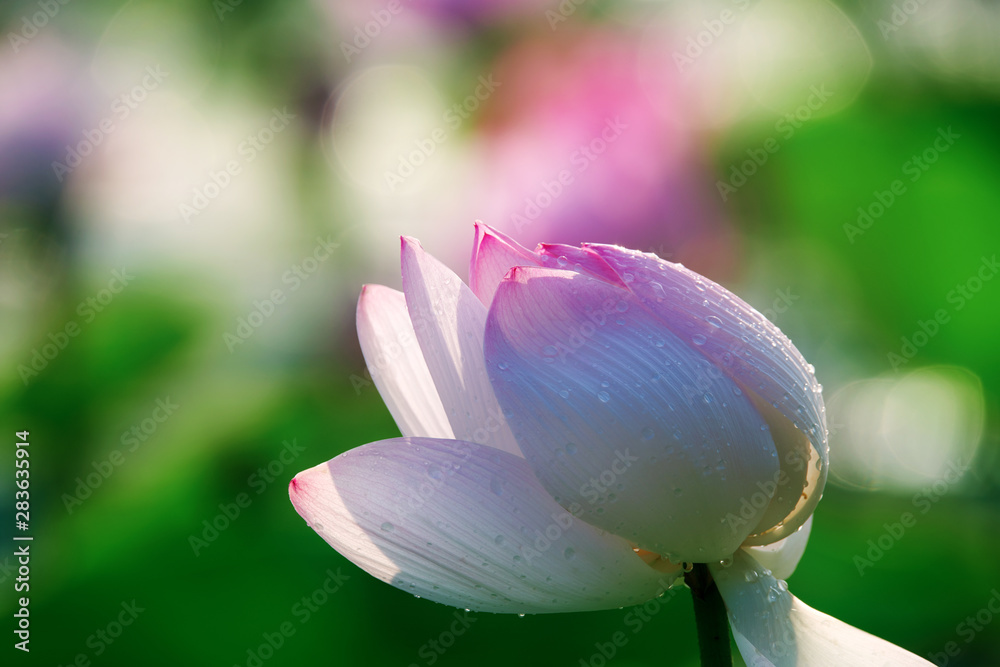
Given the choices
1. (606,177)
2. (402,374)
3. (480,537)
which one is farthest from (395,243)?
(480,537)

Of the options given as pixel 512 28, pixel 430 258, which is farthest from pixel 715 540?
pixel 512 28

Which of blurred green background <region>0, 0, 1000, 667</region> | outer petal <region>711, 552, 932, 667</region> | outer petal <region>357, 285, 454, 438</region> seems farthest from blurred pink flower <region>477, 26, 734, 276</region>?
outer petal <region>711, 552, 932, 667</region>

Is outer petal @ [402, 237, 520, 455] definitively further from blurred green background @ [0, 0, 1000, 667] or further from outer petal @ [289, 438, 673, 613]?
blurred green background @ [0, 0, 1000, 667]

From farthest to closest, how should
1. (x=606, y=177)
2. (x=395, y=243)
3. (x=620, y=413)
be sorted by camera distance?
(x=395, y=243), (x=606, y=177), (x=620, y=413)

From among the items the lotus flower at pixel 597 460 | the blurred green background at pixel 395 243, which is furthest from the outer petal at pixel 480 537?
the blurred green background at pixel 395 243

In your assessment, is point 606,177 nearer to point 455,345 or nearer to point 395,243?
point 395,243

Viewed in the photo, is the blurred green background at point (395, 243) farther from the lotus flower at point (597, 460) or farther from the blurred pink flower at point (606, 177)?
the lotus flower at point (597, 460)
